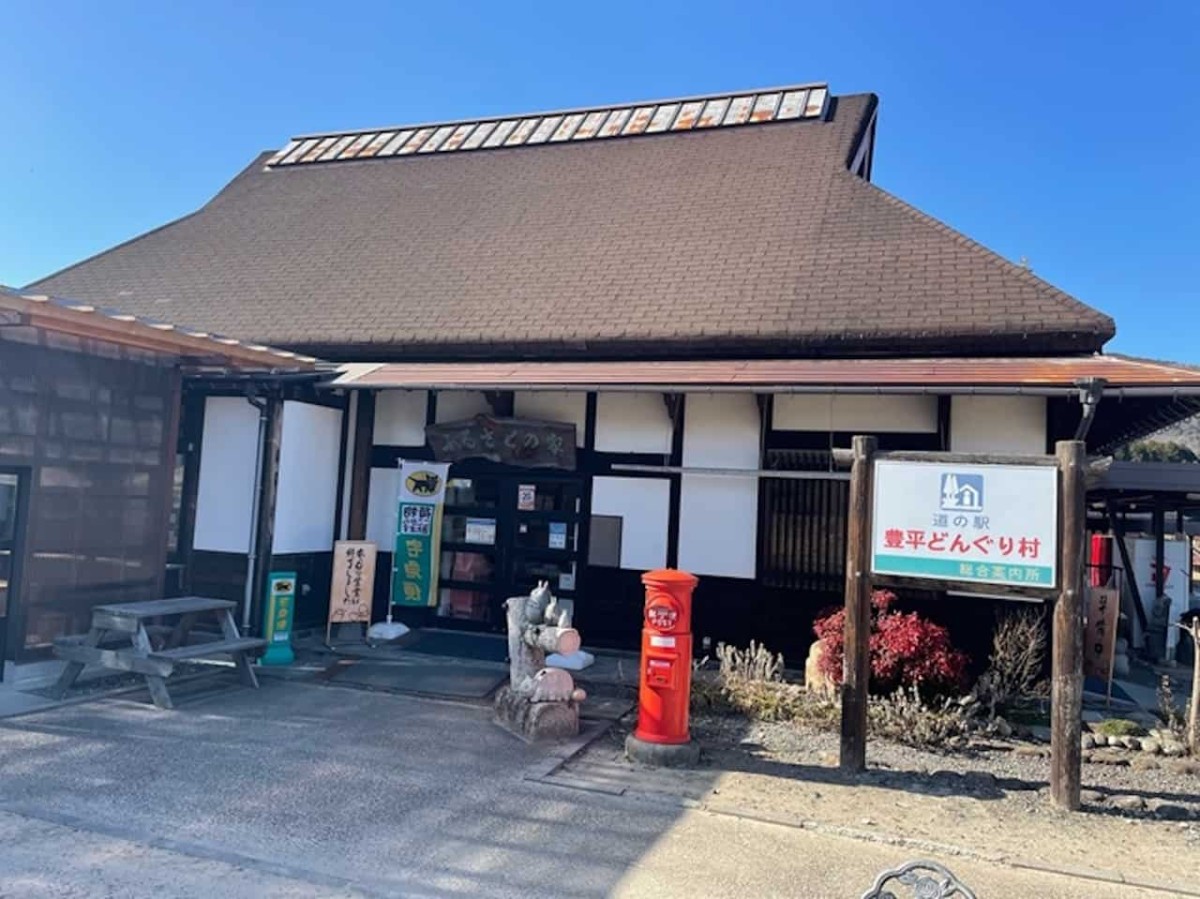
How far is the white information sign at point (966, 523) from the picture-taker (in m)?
5.64

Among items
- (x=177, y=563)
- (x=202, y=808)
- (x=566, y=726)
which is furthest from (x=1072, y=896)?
(x=177, y=563)

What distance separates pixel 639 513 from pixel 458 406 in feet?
8.92

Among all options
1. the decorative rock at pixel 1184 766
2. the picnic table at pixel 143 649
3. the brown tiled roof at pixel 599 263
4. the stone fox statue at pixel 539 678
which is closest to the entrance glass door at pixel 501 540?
the brown tiled roof at pixel 599 263

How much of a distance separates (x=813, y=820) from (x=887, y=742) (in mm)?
1951

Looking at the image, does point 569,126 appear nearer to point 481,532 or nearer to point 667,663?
point 481,532

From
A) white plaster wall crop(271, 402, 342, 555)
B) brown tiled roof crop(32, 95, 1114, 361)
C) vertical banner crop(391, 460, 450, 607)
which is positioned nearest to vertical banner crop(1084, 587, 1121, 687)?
brown tiled roof crop(32, 95, 1114, 361)

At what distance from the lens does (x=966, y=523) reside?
5.86 m

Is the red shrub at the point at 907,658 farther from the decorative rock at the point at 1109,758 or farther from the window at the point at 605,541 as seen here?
the window at the point at 605,541

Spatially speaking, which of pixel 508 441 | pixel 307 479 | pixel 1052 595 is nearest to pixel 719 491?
pixel 508 441

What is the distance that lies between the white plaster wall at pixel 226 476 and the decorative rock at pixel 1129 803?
8.44 m

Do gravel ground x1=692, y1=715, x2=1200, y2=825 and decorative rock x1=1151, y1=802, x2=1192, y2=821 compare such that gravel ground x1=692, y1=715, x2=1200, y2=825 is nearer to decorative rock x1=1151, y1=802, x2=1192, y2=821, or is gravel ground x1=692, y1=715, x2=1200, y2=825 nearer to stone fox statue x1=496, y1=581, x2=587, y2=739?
decorative rock x1=1151, y1=802, x2=1192, y2=821

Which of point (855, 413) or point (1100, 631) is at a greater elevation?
point (855, 413)

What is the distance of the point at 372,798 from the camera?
203 inches

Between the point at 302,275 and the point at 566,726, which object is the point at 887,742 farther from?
the point at 302,275
